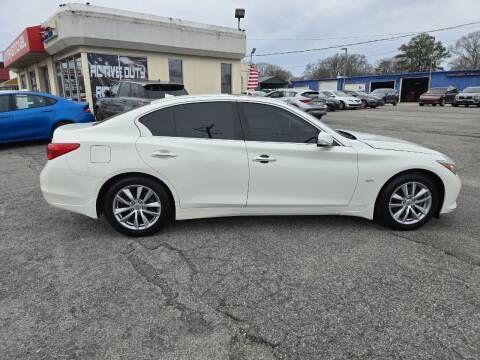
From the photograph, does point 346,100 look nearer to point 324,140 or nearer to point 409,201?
point 409,201

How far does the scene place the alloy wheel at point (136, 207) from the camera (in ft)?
12.8

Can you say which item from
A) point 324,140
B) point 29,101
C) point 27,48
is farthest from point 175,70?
point 324,140

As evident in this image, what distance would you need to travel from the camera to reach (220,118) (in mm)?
4012

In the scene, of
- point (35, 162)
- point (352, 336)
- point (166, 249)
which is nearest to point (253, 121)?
point (166, 249)

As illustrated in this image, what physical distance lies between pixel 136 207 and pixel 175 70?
49.1 ft

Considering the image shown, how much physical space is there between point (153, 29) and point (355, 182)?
46.9ft

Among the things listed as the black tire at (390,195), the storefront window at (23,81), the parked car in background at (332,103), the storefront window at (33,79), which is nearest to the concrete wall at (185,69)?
the storefront window at (33,79)

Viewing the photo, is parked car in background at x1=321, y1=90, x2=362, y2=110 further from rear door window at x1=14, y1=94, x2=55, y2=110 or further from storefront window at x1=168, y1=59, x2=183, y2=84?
rear door window at x1=14, y1=94, x2=55, y2=110

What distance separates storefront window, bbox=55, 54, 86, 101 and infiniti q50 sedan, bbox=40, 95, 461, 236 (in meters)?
12.8

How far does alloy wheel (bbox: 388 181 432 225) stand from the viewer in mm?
4109

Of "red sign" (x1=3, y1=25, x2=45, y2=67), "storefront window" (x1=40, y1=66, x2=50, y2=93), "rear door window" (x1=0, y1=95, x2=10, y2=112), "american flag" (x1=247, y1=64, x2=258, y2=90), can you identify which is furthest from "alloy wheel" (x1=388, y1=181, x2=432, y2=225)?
"american flag" (x1=247, y1=64, x2=258, y2=90)

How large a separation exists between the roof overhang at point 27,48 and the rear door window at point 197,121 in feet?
52.5

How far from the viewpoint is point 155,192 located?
12.8 feet

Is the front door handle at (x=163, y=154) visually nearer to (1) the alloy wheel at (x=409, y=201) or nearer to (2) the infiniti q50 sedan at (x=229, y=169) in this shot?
(2) the infiniti q50 sedan at (x=229, y=169)
